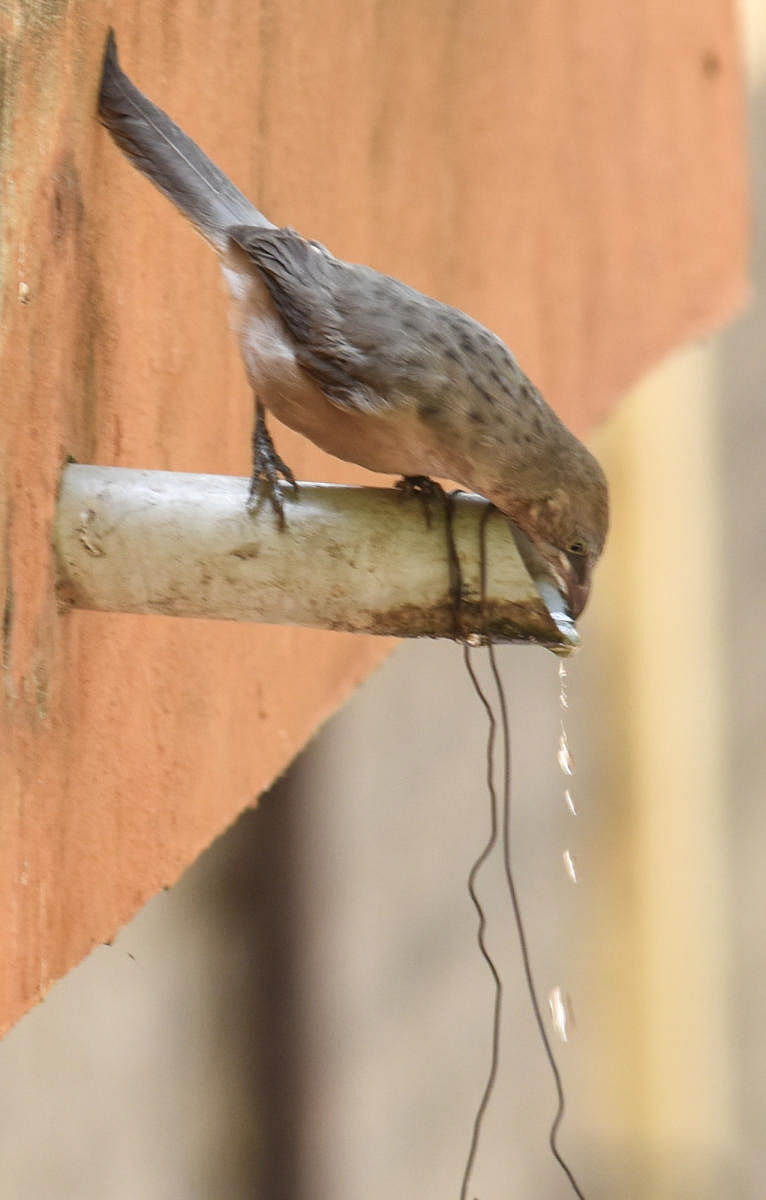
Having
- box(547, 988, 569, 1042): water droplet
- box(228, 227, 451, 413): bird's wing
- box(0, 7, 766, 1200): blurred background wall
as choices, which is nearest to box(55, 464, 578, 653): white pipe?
box(228, 227, 451, 413): bird's wing

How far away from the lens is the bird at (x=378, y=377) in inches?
70.6

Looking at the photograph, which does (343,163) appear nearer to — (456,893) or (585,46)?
(585,46)

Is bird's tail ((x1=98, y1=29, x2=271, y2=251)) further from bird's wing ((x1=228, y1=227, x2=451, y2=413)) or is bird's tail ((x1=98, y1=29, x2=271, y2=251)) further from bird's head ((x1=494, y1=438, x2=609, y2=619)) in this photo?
bird's head ((x1=494, y1=438, x2=609, y2=619))

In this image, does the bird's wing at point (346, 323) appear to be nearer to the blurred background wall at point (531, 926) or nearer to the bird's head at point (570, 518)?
the bird's head at point (570, 518)

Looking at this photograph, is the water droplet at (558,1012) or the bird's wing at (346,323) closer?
the bird's wing at (346,323)

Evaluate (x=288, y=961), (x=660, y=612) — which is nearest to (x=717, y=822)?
(x=660, y=612)

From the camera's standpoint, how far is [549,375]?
3666 millimetres

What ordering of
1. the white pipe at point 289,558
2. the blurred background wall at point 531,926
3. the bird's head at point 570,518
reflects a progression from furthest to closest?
1. the blurred background wall at point 531,926
2. the bird's head at point 570,518
3. the white pipe at point 289,558

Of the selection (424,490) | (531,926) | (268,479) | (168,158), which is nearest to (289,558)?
(268,479)

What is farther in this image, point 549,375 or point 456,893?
point 456,893

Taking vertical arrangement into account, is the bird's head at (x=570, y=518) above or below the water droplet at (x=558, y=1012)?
above

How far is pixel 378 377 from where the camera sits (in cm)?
179

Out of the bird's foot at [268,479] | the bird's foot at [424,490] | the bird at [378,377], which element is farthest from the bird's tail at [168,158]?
the bird's foot at [424,490]

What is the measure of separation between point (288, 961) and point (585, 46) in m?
4.29
